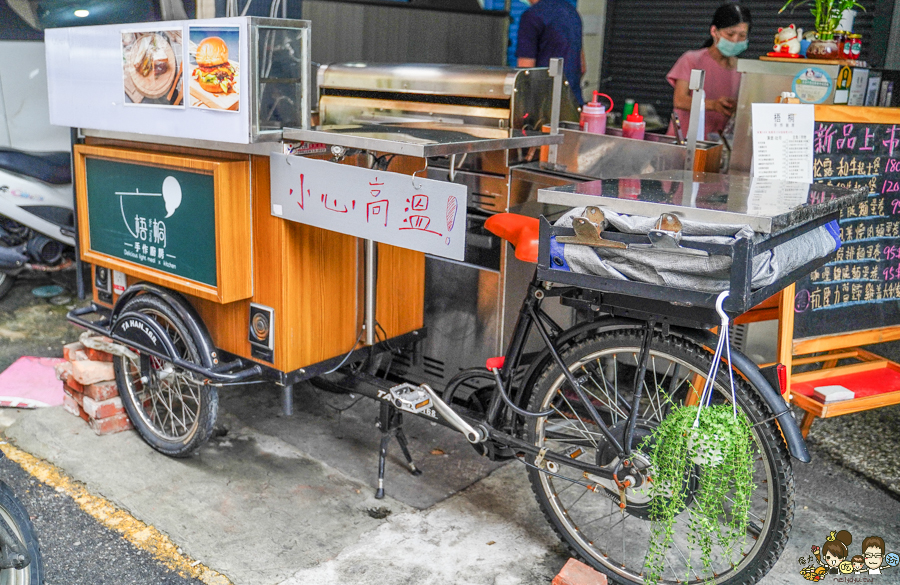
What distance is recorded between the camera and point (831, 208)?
9.34 feet

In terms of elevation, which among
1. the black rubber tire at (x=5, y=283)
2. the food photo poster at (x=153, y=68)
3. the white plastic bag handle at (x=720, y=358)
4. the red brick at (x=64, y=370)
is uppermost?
the food photo poster at (x=153, y=68)

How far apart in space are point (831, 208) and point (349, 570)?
2.17 m

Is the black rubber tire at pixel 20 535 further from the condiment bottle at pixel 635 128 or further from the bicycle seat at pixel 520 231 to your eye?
the condiment bottle at pixel 635 128

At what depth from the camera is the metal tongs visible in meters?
2.49

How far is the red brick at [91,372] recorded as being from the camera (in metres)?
4.12

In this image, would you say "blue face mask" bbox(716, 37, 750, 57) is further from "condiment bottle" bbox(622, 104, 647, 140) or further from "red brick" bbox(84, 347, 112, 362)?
"red brick" bbox(84, 347, 112, 362)

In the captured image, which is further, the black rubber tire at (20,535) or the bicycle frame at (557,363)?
the bicycle frame at (557,363)

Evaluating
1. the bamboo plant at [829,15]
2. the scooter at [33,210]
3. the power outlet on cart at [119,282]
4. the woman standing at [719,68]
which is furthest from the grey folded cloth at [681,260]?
the scooter at [33,210]

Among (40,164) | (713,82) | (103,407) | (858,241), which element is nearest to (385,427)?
(103,407)

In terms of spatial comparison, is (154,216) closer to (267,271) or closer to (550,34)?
(267,271)

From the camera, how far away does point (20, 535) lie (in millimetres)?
2467

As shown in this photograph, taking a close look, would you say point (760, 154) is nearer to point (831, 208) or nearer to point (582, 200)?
point (831, 208)

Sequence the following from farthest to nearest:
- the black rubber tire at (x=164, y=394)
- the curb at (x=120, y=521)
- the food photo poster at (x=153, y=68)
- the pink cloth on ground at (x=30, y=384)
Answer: the pink cloth on ground at (x=30, y=384)
the black rubber tire at (x=164, y=394)
the food photo poster at (x=153, y=68)
the curb at (x=120, y=521)

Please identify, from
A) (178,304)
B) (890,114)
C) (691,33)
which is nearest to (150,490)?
(178,304)
